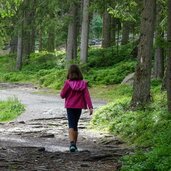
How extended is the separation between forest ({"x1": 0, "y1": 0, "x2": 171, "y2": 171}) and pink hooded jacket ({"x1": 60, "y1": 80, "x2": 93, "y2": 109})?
54.2 inches

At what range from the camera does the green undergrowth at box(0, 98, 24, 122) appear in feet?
58.1

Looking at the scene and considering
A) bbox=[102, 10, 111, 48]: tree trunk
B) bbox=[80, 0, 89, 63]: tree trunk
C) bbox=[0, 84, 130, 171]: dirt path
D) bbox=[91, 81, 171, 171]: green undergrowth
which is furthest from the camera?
bbox=[102, 10, 111, 48]: tree trunk

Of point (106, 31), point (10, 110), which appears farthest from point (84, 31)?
point (10, 110)

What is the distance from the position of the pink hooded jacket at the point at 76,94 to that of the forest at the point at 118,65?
1.38 m

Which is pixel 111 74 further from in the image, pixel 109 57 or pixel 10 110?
pixel 10 110

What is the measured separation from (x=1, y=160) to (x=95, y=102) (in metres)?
13.2

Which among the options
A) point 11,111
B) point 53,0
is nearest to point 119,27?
point 53,0

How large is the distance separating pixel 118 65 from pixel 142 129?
1974 centimetres

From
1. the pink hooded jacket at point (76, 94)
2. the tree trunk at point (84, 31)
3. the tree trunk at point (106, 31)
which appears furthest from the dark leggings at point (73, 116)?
the tree trunk at point (106, 31)

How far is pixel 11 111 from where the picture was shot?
62.1ft

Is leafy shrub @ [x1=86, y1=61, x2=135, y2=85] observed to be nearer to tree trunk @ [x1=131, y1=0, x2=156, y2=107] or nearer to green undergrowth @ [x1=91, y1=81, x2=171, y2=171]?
green undergrowth @ [x1=91, y1=81, x2=171, y2=171]

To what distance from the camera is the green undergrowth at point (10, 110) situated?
17.7m

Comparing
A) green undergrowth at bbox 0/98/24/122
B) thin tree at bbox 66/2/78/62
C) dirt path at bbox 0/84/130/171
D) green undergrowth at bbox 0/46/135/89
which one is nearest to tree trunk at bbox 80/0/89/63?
green undergrowth at bbox 0/46/135/89

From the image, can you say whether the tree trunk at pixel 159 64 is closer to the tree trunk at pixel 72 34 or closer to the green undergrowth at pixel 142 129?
the tree trunk at pixel 72 34
